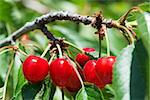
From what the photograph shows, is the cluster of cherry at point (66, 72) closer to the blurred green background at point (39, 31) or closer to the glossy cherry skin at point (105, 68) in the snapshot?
the glossy cherry skin at point (105, 68)

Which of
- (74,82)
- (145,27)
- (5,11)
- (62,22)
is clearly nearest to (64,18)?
(74,82)

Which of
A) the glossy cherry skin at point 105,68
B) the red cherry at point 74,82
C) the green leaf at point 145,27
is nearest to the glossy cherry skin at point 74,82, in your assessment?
the red cherry at point 74,82

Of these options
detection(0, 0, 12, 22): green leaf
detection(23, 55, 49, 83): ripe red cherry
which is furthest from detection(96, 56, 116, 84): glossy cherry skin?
detection(0, 0, 12, 22): green leaf

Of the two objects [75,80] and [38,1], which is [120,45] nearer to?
[75,80]

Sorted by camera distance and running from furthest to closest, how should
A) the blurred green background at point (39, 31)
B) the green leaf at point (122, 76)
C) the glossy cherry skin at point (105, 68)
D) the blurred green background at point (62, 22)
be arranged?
the blurred green background at point (62, 22) → the blurred green background at point (39, 31) → the glossy cherry skin at point (105, 68) → the green leaf at point (122, 76)

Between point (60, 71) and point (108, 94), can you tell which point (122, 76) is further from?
point (108, 94)

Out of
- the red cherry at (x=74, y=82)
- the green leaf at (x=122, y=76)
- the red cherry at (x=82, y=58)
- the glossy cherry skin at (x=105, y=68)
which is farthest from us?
the red cherry at (x=82, y=58)

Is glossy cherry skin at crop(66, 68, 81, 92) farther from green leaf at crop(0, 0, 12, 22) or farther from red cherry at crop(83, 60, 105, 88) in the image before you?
green leaf at crop(0, 0, 12, 22)
